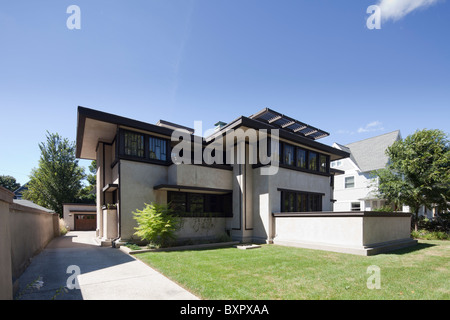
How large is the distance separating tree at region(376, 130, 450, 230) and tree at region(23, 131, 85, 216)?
3294 cm

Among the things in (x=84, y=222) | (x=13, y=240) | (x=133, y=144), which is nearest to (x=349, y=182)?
(x=133, y=144)

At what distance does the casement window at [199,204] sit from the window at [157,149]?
213 centimetres

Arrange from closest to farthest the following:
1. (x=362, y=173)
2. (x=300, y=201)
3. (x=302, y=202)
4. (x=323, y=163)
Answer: (x=300, y=201) < (x=302, y=202) < (x=323, y=163) < (x=362, y=173)

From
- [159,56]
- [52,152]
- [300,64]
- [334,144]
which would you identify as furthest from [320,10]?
[52,152]

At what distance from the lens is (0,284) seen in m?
3.85

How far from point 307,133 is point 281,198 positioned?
21.5 feet

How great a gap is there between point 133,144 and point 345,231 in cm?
1105

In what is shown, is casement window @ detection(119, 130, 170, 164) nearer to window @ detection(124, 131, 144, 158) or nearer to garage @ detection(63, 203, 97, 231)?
window @ detection(124, 131, 144, 158)

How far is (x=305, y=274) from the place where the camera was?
6594mm

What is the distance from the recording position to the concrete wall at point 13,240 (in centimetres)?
414

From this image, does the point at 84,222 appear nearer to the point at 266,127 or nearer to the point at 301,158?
the point at 266,127

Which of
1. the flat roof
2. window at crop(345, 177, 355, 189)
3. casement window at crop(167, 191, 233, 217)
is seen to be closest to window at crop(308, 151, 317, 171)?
the flat roof

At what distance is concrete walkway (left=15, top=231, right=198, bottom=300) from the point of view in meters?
4.95

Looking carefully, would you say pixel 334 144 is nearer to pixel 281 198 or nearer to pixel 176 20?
pixel 281 198
